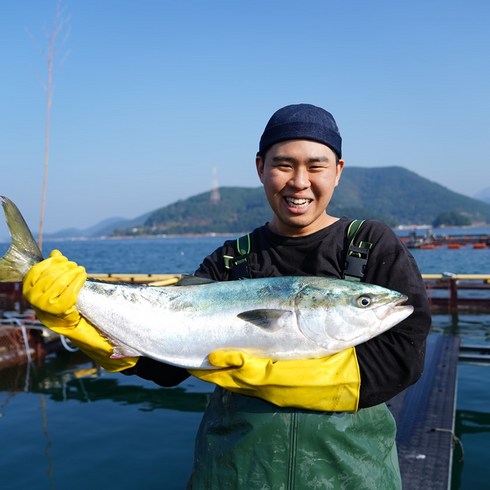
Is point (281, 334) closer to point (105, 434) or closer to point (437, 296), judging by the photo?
point (105, 434)

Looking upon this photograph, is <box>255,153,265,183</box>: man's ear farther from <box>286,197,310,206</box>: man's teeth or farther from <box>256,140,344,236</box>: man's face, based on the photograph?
<box>286,197,310,206</box>: man's teeth

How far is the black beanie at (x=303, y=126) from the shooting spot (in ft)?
9.36

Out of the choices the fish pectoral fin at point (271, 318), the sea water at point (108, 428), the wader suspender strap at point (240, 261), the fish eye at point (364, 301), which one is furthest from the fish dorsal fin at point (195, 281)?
the sea water at point (108, 428)

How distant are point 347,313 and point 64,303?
1.66 meters

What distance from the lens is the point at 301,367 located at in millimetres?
2660

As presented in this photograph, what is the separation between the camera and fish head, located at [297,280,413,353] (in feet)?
8.63

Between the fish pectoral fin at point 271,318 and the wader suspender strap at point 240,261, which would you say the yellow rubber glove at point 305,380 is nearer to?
the fish pectoral fin at point 271,318

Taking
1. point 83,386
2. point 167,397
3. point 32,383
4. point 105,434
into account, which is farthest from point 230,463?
point 32,383

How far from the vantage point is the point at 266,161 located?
9.91 ft

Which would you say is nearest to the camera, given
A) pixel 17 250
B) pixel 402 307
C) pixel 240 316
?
pixel 402 307

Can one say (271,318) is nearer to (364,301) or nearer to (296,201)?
(364,301)

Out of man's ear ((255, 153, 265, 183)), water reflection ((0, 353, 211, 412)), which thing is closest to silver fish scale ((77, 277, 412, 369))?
man's ear ((255, 153, 265, 183))

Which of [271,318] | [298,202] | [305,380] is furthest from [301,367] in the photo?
[298,202]

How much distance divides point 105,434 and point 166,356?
581 cm
